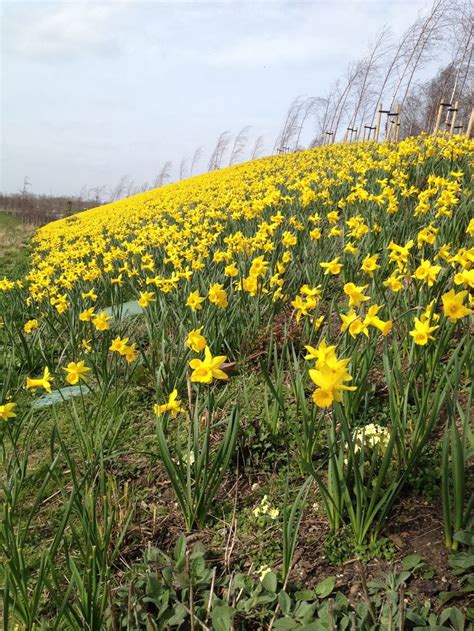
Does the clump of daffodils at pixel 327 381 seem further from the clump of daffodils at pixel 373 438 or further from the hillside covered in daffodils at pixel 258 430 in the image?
the clump of daffodils at pixel 373 438

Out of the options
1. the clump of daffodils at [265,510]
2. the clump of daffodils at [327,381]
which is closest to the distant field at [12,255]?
the clump of daffodils at [265,510]

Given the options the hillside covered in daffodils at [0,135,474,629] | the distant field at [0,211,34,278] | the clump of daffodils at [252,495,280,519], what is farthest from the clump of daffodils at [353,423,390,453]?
the distant field at [0,211,34,278]

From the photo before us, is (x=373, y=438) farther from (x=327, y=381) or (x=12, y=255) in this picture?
(x=12, y=255)

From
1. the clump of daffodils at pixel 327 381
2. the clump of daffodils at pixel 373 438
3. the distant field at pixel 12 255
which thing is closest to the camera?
the clump of daffodils at pixel 327 381

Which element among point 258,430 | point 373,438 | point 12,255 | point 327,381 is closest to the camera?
point 327,381

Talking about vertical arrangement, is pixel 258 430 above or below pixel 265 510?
above

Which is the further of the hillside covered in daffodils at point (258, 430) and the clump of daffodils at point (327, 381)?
the hillside covered in daffodils at point (258, 430)

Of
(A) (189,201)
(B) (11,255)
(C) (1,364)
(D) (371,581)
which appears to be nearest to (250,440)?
(D) (371,581)

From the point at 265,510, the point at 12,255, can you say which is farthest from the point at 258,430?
the point at 12,255

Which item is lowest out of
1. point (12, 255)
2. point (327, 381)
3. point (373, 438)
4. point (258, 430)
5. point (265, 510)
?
point (12, 255)

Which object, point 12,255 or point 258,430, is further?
point 12,255

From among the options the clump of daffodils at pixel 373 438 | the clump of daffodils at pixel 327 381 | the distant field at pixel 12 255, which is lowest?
the distant field at pixel 12 255

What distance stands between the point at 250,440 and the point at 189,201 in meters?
11.3

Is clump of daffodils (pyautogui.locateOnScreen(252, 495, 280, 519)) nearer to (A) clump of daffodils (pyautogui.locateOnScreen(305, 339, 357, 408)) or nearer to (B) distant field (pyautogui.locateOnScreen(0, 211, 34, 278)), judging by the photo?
(A) clump of daffodils (pyautogui.locateOnScreen(305, 339, 357, 408))
